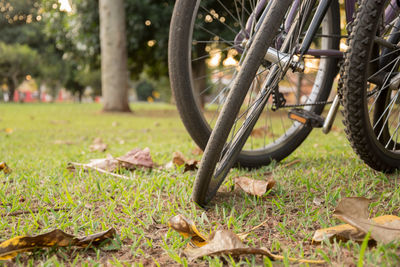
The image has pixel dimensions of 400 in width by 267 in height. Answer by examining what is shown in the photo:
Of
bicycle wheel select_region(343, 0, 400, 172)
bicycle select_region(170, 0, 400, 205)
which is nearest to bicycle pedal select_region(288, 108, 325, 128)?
bicycle select_region(170, 0, 400, 205)

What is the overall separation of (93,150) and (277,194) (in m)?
1.90

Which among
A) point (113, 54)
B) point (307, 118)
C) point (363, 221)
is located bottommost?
point (363, 221)

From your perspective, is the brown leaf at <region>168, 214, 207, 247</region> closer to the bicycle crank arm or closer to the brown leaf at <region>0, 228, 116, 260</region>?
the brown leaf at <region>0, 228, 116, 260</region>

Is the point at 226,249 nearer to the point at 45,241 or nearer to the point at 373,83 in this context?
the point at 45,241

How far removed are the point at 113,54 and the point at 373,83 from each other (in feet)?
25.7

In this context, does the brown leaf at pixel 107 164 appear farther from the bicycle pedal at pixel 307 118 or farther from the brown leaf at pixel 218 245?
the brown leaf at pixel 218 245

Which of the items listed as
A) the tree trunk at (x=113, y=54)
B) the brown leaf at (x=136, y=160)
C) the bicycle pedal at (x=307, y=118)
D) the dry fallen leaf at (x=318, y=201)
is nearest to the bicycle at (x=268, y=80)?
the bicycle pedal at (x=307, y=118)

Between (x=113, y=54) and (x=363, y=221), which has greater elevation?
(x=113, y=54)

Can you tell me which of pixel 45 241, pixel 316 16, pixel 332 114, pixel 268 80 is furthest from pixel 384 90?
pixel 45 241

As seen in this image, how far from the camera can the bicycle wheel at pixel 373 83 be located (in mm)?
1314

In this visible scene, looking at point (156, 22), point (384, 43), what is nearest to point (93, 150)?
point (384, 43)

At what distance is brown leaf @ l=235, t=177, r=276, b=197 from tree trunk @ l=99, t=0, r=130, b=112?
298 inches

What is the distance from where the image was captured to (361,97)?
1.37m

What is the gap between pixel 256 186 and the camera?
156 cm
